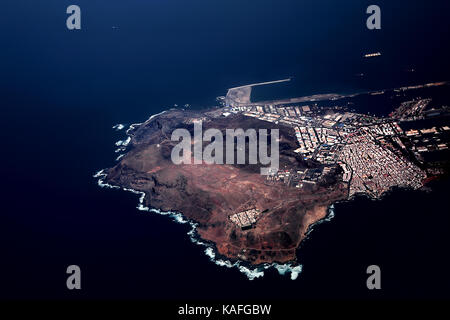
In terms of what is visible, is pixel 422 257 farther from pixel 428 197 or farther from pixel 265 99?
pixel 265 99

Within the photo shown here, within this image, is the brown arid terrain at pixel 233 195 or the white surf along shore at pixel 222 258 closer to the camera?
the white surf along shore at pixel 222 258

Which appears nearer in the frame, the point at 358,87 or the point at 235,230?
the point at 235,230

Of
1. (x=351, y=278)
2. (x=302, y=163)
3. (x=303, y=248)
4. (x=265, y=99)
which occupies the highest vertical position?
(x=265, y=99)

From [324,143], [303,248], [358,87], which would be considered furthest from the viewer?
[358,87]

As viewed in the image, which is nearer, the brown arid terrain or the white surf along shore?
the white surf along shore

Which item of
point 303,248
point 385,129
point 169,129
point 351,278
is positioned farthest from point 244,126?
point 351,278

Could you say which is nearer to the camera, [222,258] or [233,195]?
[222,258]

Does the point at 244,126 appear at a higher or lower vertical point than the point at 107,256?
higher

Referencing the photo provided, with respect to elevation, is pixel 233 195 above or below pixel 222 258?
above
